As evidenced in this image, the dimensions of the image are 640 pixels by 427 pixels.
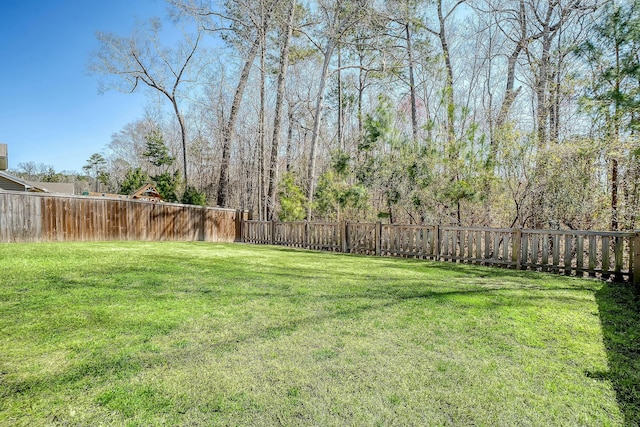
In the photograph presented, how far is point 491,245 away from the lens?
666cm

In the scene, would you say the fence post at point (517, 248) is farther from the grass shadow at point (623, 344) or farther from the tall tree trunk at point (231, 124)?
the tall tree trunk at point (231, 124)

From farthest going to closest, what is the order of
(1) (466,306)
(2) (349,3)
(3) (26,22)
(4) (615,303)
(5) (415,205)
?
(2) (349,3) → (3) (26,22) → (5) (415,205) → (4) (615,303) → (1) (466,306)

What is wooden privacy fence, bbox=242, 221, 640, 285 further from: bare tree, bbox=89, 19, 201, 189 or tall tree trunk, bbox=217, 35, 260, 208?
bare tree, bbox=89, 19, 201, 189

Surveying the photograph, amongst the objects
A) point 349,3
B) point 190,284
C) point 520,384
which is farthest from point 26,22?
point 520,384

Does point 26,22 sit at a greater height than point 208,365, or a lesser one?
greater

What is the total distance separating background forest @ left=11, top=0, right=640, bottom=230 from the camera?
20.7 ft

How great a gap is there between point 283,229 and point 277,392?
8766mm

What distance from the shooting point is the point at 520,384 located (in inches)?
69.9

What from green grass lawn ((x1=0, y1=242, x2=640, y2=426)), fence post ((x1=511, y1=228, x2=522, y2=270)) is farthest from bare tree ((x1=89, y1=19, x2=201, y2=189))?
fence post ((x1=511, y1=228, x2=522, y2=270))

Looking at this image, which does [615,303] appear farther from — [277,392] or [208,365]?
[208,365]

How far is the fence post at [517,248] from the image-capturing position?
6.21m

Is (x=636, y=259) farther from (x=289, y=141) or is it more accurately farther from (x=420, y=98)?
(x=289, y=141)

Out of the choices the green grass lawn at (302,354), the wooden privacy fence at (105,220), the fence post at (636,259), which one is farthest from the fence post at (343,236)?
the fence post at (636,259)

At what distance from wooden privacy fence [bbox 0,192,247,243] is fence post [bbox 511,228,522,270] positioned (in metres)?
8.83
